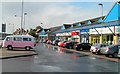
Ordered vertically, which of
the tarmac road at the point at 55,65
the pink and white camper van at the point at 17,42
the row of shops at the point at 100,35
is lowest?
the tarmac road at the point at 55,65

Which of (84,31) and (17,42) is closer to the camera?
(17,42)

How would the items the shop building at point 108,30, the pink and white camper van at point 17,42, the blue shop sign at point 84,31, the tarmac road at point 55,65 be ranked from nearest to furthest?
1. the tarmac road at point 55,65
2. the pink and white camper van at point 17,42
3. the shop building at point 108,30
4. the blue shop sign at point 84,31

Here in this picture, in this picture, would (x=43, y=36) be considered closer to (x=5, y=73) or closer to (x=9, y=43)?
(x=9, y=43)

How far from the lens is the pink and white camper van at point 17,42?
35625 millimetres

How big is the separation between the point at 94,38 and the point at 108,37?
318 inches

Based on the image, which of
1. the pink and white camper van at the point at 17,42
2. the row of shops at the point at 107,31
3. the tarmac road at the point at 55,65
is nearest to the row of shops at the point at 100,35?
the row of shops at the point at 107,31

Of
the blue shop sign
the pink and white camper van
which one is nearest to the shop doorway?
the blue shop sign

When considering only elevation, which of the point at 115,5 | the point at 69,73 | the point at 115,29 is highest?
the point at 115,5

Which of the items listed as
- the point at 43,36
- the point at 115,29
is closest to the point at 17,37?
the point at 115,29

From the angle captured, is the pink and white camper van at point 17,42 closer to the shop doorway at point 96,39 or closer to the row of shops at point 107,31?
the row of shops at point 107,31

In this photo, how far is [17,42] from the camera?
3572 centimetres

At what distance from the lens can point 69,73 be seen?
1347 cm

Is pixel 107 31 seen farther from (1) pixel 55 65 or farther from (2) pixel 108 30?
(1) pixel 55 65

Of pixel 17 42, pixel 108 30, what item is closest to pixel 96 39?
pixel 108 30
